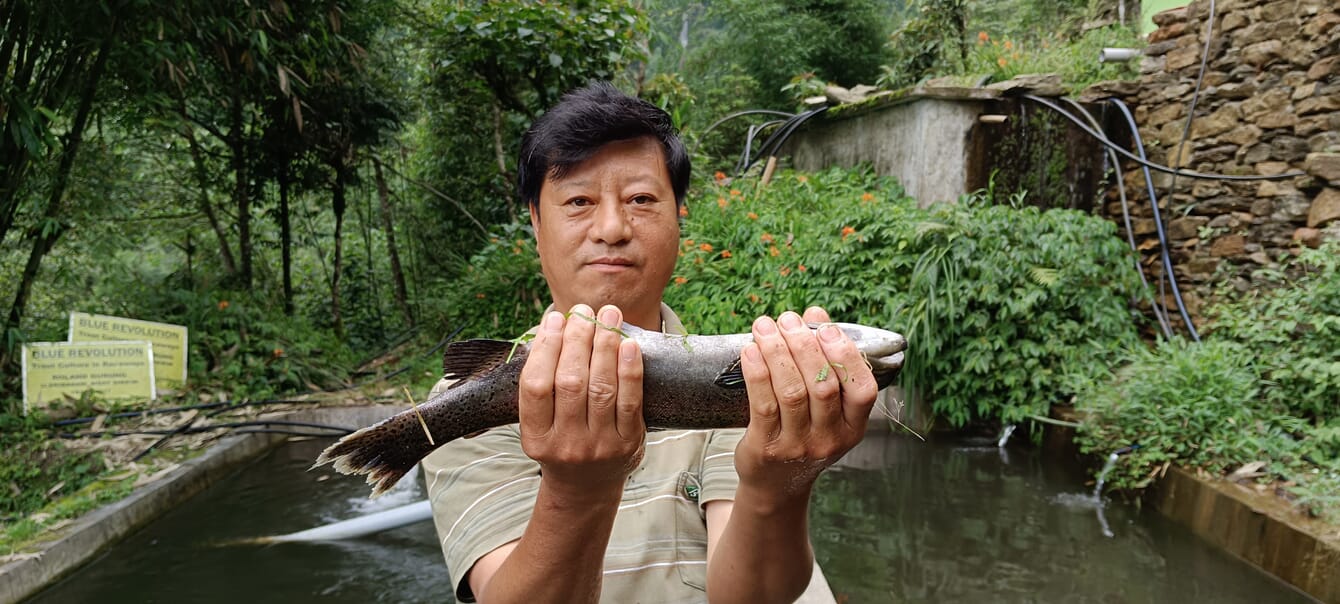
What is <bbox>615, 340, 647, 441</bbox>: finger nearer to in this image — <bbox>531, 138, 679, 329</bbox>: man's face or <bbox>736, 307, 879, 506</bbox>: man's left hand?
<bbox>736, 307, 879, 506</bbox>: man's left hand

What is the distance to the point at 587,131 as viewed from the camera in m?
1.95

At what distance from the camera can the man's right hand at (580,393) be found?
140 cm

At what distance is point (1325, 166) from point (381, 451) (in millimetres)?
7058

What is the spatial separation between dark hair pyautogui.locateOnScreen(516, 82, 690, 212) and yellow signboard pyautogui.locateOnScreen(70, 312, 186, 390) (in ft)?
20.1

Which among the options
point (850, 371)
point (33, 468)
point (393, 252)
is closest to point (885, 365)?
point (850, 371)

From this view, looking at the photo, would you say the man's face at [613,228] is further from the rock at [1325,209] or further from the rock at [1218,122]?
the rock at [1218,122]

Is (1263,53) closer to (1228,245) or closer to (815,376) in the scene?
(1228,245)

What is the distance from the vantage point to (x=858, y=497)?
5.70 m

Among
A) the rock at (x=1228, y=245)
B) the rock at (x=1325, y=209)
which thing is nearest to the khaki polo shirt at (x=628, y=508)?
the rock at (x=1325, y=209)

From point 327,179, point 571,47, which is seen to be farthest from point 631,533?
point 327,179

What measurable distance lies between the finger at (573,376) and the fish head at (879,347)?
0.54m

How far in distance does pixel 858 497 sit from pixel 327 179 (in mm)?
9104

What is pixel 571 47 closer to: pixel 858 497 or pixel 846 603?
pixel 858 497

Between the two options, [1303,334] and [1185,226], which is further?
[1185,226]
